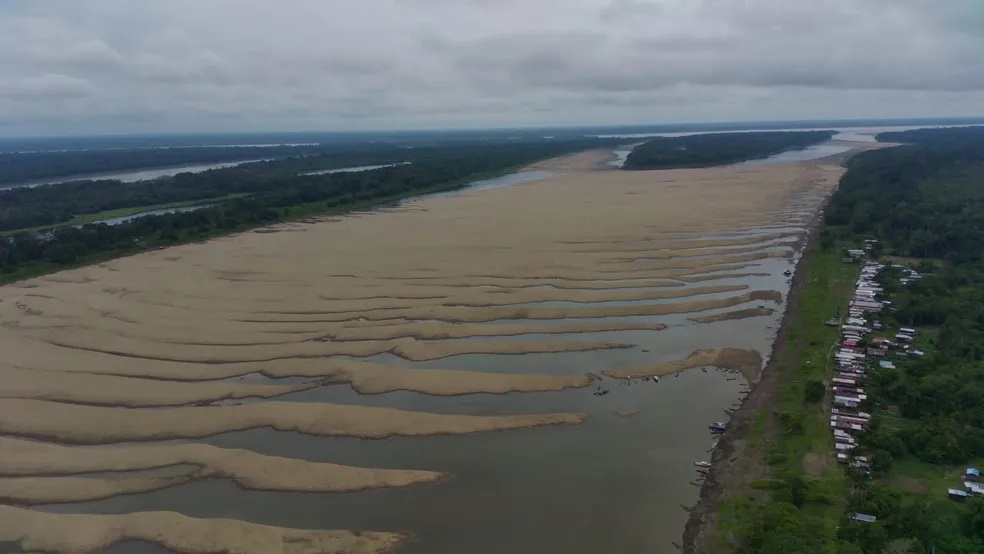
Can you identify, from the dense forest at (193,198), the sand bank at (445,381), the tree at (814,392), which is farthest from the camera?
the dense forest at (193,198)

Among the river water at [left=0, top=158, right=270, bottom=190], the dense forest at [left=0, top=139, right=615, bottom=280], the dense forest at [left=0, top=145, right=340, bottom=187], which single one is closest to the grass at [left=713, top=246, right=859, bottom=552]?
the dense forest at [left=0, top=139, right=615, bottom=280]

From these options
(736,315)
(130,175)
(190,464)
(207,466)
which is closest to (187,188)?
(130,175)

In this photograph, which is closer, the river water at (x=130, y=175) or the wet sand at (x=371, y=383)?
the wet sand at (x=371, y=383)

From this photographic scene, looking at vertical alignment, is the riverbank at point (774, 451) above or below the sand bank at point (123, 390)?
below

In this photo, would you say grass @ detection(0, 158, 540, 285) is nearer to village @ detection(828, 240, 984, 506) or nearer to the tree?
the tree

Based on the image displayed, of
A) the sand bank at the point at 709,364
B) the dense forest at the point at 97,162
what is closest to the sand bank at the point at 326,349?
the sand bank at the point at 709,364

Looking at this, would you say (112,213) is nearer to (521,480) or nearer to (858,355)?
(521,480)

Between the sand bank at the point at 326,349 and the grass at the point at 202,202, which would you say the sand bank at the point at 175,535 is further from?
the grass at the point at 202,202
